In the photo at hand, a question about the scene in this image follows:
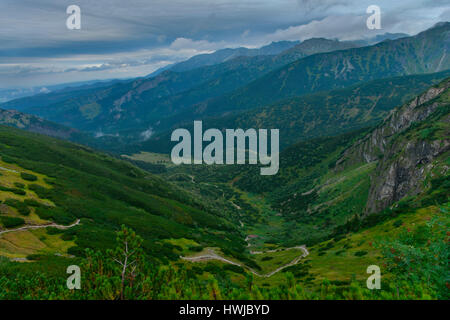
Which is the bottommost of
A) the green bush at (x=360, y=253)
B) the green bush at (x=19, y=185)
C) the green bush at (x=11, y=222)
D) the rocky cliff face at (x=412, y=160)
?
the green bush at (x=360, y=253)

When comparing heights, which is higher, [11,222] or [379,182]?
[379,182]

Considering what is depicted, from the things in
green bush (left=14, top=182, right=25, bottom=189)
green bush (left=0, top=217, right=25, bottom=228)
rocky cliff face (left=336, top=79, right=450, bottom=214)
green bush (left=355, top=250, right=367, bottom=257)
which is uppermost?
rocky cliff face (left=336, top=79, right=450, bottom=214)

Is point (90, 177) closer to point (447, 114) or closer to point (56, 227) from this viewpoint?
point (56, 227)

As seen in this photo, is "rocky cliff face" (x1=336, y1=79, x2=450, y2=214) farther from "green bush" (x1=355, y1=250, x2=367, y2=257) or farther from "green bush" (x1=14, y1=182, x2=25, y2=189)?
"green bush" (x1=14, y1=182, x2=25, y2=189)

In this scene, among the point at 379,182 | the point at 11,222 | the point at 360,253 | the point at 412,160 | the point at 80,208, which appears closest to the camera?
the point at 11,222

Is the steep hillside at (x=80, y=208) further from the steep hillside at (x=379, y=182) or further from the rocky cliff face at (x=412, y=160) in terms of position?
the rocky cliff face at (x=412, y=160)

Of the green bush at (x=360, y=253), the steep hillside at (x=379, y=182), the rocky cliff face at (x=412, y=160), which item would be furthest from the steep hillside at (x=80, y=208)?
the rocky cliff face at (x=412, y=160)

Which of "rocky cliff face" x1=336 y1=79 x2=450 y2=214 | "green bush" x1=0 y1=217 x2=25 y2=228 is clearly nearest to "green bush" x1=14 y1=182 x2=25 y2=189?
"green bush" x1=0 y1=217 x2=25 y2=228

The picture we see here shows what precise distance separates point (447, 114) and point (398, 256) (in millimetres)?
109122

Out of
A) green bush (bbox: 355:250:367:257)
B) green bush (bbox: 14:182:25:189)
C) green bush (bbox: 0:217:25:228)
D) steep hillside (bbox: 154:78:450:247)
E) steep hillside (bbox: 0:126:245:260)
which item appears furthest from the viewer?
steep hillside (bbox: 154:78:450:247)

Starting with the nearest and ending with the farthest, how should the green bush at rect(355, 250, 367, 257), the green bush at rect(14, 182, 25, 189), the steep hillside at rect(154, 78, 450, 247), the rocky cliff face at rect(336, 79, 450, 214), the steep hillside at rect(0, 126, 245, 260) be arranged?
the steep hillside at rect(0, 126, 245, 260) → the green bush at rect(355, 250, 367, 257) → the green bush at rect(14, 182, 25, 189) → the steep hillside at rect(154, 78, 450, 247) → the rocky cliff face at rect(336, 79, 450, 214)

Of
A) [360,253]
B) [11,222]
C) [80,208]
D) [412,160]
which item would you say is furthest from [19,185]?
[412,160]

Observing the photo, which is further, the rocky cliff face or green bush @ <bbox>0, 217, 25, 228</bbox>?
the rocky cliff face

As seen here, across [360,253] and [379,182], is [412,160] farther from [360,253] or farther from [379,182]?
[360,253]
